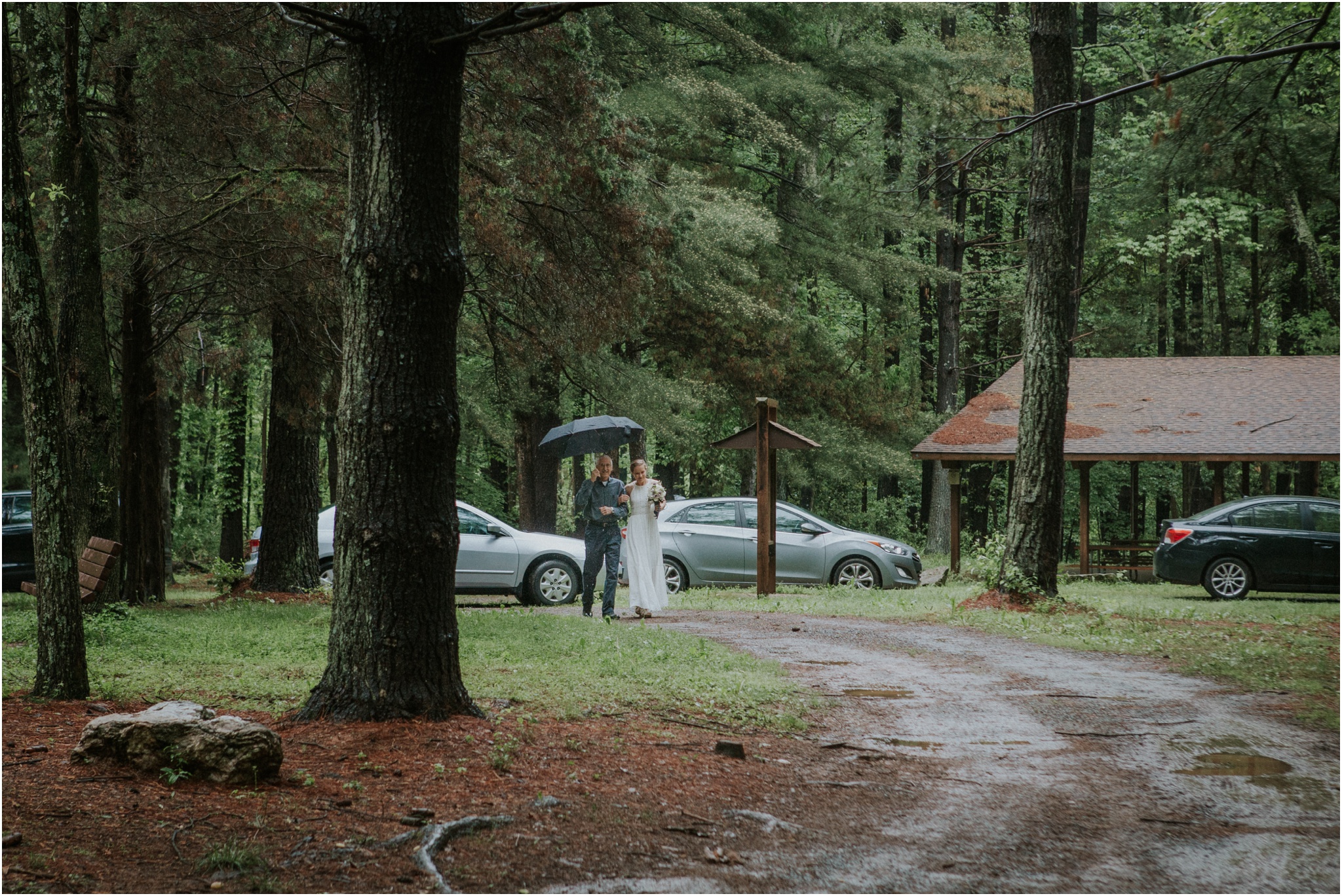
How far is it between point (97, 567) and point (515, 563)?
687 centimetres

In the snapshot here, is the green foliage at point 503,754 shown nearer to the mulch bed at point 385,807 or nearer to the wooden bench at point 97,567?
the mulch bed at point 385,807

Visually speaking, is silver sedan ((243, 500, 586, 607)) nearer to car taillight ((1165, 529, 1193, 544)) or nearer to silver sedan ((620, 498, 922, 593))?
silver sedan ((620, 498, 922, 593))

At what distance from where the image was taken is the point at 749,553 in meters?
17.1

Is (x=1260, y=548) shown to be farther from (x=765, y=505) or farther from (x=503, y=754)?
(x=503, y=754)

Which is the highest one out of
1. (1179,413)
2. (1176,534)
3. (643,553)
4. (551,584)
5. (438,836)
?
(1179,413)

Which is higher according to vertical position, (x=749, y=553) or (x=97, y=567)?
(x=97, y=567)

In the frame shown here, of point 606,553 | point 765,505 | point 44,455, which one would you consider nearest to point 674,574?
point 765,505

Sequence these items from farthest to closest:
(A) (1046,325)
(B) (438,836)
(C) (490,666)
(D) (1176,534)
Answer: (D) (1176,534), (A) (1046,325), (C) (490,666), (B) (438,836)

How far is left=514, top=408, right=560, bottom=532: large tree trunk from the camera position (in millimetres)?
22422

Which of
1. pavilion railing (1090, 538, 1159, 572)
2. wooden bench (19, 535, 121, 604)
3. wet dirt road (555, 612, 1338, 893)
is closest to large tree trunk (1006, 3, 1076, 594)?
wet dirt road (555, 612, 1338, 893)

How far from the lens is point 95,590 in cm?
859

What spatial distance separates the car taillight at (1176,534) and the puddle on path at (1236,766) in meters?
11.9

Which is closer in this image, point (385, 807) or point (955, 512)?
point (385, 807)

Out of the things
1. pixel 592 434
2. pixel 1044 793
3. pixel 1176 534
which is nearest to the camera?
pixel 1044 793
